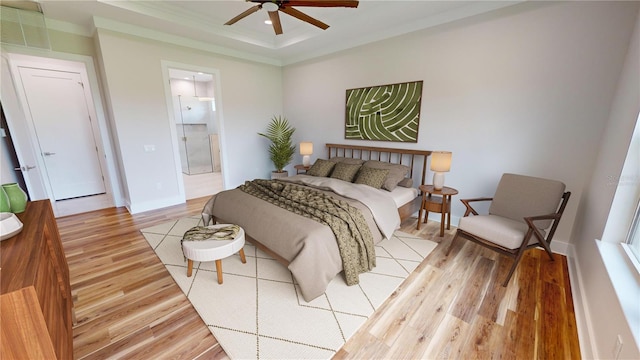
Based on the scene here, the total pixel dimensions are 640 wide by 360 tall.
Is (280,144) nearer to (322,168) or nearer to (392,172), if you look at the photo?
(322,168)

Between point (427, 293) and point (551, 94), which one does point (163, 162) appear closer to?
point (427, 293)

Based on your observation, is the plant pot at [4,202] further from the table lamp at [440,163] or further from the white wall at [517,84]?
the white wall at [517,84]

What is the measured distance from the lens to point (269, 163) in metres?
5.65

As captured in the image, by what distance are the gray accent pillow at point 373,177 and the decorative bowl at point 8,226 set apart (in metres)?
3.09

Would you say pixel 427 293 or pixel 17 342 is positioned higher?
pixel 17 342

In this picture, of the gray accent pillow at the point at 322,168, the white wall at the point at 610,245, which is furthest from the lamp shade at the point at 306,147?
the white wall at the point at 610,245

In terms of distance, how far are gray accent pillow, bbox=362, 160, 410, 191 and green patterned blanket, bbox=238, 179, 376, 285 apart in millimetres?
1024

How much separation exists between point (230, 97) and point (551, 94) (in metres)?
4.70

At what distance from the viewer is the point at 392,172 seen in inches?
140

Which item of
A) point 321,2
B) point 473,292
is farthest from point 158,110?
point 473,292

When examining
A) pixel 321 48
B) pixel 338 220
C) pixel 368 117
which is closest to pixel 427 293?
pixel 338 220

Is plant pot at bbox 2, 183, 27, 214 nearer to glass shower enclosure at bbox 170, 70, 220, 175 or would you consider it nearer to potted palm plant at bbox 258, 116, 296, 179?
potted palm plant at bbox 258, 116, 296, 179

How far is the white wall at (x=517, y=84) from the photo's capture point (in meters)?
2.38

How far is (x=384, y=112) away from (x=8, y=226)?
12.9 ft
